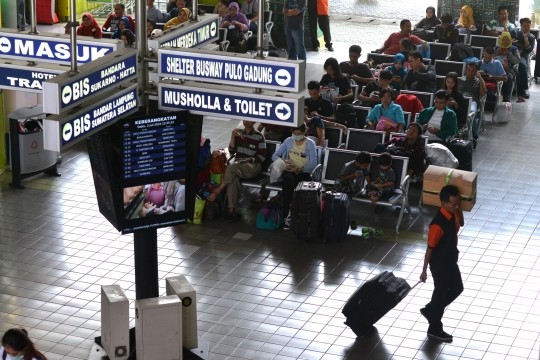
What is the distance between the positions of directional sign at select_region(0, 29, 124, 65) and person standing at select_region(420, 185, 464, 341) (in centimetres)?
341

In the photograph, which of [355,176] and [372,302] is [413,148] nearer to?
[355,176]

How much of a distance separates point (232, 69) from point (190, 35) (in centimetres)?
126

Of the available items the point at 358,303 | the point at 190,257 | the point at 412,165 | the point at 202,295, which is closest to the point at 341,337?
the point at 358,303

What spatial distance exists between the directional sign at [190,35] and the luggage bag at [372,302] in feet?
9.41

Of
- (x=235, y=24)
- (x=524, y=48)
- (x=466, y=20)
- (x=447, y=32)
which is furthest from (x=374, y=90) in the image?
(x=466, y=20)

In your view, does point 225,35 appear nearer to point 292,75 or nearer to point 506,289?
point 506,289

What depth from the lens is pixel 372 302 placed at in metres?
9.19

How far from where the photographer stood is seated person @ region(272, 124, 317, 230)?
39.4 ft

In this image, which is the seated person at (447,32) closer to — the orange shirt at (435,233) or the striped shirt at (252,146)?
the striped shirt at (252,146)

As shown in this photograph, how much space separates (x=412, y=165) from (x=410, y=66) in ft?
14.6

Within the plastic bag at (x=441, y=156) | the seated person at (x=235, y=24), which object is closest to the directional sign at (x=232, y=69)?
the plastic bag at (x=441, y=156)

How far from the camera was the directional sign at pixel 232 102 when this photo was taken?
283 inches

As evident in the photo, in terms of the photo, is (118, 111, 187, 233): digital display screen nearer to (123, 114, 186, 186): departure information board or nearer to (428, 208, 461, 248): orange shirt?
(123, 114, 186, 186): departure information board

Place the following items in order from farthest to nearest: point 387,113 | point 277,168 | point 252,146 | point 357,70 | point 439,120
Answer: point 357,70 → point 439,120 → point 387,113 → point 252,146 → point 277,168
